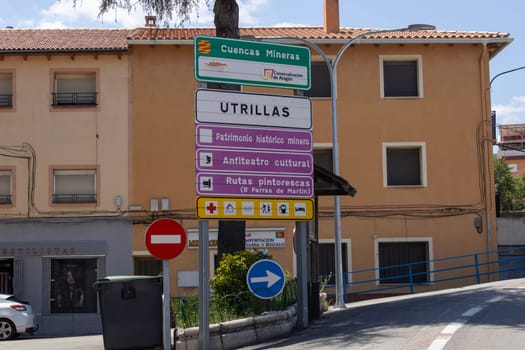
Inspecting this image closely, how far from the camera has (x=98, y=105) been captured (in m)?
25.5

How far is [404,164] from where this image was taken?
26.0m

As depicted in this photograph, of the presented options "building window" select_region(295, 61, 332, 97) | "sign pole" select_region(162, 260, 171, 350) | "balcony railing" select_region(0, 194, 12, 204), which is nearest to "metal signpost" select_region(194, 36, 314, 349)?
"sign pole" select_region(162, 260, 171, 350)

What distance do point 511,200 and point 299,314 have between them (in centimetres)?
4007

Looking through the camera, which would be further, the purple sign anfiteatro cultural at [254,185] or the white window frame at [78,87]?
the white window frame at [78,87]

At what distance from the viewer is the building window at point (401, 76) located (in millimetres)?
26141

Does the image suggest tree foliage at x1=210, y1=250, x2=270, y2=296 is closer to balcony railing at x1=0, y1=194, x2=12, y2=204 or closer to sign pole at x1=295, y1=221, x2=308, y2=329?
sign pole at x1=295, y1=221, x2=308, y2=329

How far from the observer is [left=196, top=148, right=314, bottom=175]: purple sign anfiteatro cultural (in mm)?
11328

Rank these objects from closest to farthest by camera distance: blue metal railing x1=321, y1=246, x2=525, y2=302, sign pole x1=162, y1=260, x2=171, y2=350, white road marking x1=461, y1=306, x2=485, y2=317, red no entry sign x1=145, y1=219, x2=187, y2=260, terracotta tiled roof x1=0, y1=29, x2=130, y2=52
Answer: red no entry sign x1=145, y1=219, x2=187, y2=260 → sign pole x1=162, y1=260, x2=171, y2=350 → white road marking x1=461, y1=306, x2=485, y2=317 → blue metal railing x1=321, y1=246, x2=525, y2=302 → terracotta tiled roof x1=0, y1=29, x2=130, y2=52

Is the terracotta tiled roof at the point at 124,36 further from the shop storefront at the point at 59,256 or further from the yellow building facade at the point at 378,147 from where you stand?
the shop storefront at the point at 59,256

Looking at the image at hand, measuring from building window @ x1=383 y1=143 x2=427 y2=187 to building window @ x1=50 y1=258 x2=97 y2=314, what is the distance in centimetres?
1022

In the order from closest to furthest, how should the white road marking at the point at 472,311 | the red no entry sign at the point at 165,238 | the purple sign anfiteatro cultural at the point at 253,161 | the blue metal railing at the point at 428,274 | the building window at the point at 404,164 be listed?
1. the red no entry sign at the point at 165,238
2. the purple sign anfiteatro cultural at the point at 253,161
3. the white road marking at the point at 472,311
4. the blue metal railing at the point at 428,274
5. the building window at the point at 404,164

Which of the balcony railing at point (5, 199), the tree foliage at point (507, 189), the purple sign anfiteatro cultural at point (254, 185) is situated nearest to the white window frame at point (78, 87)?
the balcony railing at point (5, 199)

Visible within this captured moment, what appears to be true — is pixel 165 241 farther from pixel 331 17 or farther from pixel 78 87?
pixel 331 17

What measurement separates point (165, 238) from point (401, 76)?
17674 millimetres
